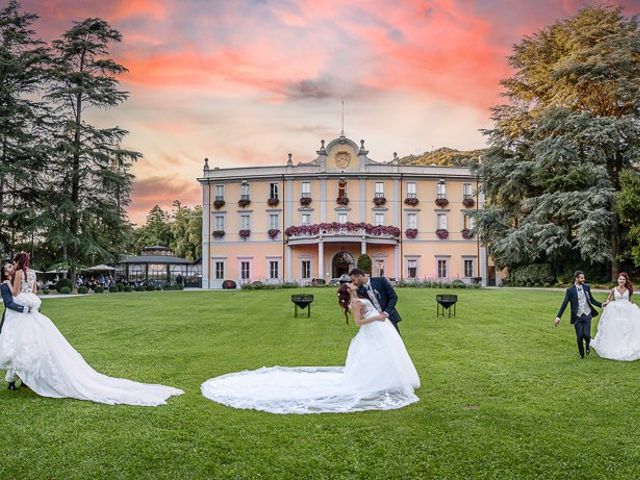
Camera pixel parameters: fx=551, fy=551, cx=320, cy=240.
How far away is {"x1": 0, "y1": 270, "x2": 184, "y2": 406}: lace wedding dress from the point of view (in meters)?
7.37

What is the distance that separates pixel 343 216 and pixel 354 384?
42816 mm

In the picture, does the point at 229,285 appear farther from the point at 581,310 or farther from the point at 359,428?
the point at 359,428

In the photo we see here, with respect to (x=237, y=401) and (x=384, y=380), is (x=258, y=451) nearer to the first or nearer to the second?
(x=237, y=401)

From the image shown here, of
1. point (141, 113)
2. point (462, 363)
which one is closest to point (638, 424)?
point (462, 363)

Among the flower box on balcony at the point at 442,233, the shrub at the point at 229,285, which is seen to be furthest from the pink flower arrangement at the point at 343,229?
the shrub at the point at 229,285

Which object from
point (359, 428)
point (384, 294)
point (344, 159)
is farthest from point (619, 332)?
point (344, 159)

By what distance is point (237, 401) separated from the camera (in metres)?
7.16

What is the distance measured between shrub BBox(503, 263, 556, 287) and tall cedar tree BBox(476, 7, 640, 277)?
2.04 ft

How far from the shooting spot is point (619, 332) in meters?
10.7

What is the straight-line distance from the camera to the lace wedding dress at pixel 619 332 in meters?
10.5

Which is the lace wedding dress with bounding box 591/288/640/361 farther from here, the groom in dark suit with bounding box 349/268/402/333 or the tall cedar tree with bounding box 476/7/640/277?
the tall cedar tree with bounding box 476/7/640/277

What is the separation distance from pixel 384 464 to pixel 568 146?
36603 mm

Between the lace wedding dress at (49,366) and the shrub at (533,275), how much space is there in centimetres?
3800

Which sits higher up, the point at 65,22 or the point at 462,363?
the point at 65,22
